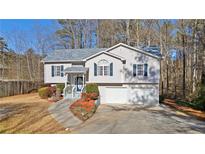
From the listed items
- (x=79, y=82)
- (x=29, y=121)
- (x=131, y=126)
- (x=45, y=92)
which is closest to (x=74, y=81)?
(x=79, y=82)

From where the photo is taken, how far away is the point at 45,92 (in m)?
12.3

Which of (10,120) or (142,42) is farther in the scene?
(142,42)

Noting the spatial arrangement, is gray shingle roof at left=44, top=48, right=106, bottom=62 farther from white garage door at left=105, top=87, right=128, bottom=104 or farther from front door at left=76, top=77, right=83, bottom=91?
white garage door at left=105, top=87, right=128, bottom=104

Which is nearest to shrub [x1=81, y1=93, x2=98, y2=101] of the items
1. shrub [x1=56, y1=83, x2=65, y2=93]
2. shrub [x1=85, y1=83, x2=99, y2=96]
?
shrub [x1=85, y1=83, x2=99, y2=96]

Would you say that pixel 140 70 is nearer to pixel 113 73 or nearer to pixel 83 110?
pixel 113 73

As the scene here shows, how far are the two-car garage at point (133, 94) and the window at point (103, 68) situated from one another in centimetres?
92

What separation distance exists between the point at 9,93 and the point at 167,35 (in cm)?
1153

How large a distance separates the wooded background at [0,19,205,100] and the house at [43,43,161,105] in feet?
2.04

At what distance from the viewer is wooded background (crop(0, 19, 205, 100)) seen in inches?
466

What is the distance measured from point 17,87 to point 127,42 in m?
7.27

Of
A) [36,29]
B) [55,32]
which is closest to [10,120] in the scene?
[36,29]
